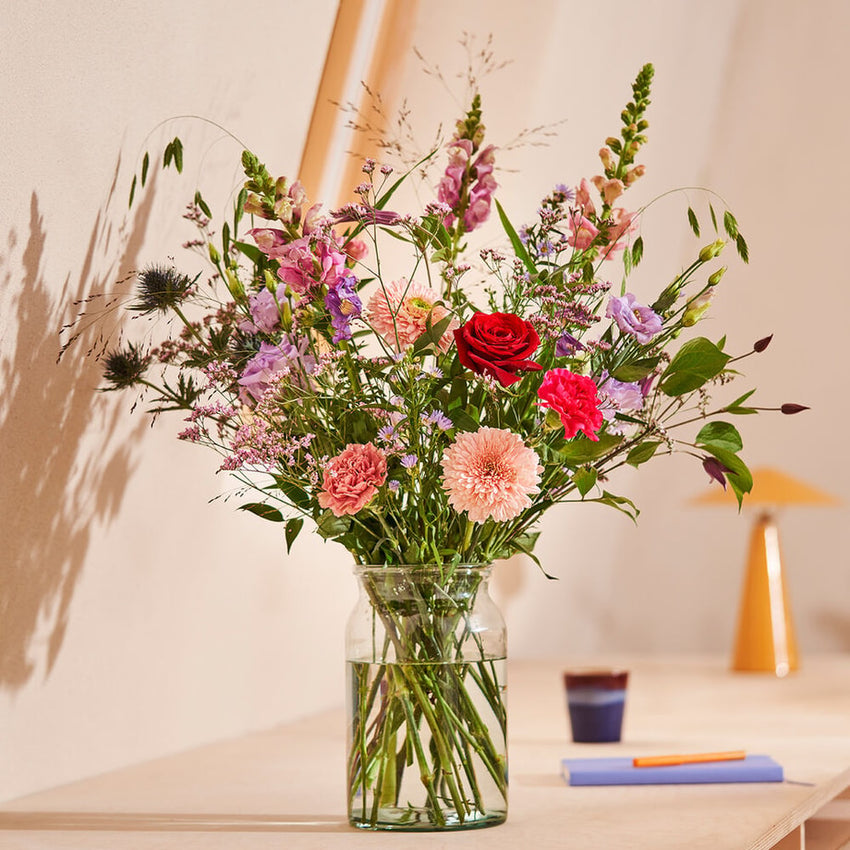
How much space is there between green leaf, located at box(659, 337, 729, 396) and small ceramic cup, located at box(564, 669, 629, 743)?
63 cm

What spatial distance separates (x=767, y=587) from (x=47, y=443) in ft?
5.34

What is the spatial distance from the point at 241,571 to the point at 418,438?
68cm

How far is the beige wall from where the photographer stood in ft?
3.72

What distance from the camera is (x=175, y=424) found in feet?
4.59

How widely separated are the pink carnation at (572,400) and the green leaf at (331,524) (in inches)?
7.5

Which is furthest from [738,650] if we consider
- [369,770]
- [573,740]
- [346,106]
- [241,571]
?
[369,770]

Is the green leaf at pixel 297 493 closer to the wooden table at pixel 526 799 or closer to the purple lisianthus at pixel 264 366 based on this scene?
the purple lisianthus at pixel 264 366

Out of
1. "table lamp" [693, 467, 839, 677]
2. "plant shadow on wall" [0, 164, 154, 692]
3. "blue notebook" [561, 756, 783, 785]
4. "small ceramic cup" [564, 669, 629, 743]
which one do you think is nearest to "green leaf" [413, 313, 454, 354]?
"plant shadow on wall" [0, 164, 154, 692]

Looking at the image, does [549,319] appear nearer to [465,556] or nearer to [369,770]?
[465,556]

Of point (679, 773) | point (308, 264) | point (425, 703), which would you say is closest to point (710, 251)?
point (308, 264)

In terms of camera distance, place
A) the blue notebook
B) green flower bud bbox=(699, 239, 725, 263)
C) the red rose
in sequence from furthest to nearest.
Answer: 1. the blue notebook
2. green flower bud bbox=(699, 239, 725, 263)
3. the red rose

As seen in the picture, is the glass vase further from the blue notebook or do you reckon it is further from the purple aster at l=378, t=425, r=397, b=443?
the blue notebook

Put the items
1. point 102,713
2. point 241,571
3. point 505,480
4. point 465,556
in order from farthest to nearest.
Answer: point 241,571
point 102,713
point 465,556
point 505,480

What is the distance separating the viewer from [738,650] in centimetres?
241
